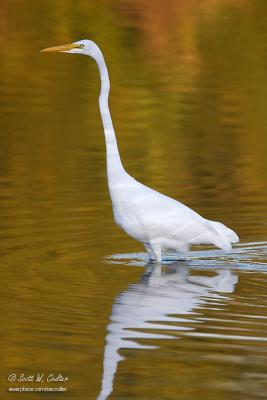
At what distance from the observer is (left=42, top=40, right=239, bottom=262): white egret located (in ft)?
31.2

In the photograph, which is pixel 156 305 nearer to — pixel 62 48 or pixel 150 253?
pixel 150 253

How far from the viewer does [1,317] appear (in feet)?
25.6

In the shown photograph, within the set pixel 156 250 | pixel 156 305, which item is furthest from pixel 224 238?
pixel 156 305

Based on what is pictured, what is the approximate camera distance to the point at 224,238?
9.53 metres

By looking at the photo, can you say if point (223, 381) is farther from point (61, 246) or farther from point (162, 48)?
point (162, 48)

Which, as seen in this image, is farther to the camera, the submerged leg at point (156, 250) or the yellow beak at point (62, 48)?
the yellow beak at point (62, 48)

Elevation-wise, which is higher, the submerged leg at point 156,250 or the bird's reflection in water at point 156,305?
the bird's reflection in water at point 156,305

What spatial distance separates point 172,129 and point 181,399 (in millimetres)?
10664

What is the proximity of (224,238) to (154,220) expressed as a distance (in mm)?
544

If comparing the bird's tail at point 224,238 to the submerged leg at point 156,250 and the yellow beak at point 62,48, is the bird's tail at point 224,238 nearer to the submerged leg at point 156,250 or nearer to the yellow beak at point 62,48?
the submerged leg at point 156,250

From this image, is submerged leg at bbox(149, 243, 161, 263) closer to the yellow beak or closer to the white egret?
the white egret

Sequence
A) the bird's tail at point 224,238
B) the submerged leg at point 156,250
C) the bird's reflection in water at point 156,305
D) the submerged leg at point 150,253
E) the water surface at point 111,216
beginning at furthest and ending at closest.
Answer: the submerged leg at point 150,253 → the submerged leg at point 156,250 → the bird's tail at point 224,238 → the bird's reflection in water at point 156,305 → the water surface at point 111,216

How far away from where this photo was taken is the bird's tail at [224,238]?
9.48 metres

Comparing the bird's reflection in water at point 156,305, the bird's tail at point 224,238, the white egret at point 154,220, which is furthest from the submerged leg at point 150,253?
the bird's tail at point 224,238
